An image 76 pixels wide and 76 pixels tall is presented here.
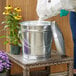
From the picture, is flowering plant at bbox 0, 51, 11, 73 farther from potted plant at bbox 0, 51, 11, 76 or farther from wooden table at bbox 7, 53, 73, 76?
wooden table at bbox 7, 53, 73, 76

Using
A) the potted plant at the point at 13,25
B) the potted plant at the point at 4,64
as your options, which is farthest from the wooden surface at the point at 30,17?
the potted plant at the point at 4,64

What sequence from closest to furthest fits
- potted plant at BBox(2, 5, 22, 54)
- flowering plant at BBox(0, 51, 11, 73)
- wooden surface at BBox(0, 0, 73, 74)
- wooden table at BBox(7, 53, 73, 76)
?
wooden table at BBox(7, 53, 73, 76) → flowering plant at BBox(0, 51, 11, 73) → potted plant at BBox(2, 5, 22, 54) → wooden surface at BBox(0, 0, 73, 74)

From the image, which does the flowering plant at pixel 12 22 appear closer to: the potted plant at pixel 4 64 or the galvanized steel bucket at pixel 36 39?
the potted plant at pixel 4 64

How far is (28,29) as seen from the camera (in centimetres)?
191

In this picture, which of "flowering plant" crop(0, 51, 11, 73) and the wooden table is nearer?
the wooden table

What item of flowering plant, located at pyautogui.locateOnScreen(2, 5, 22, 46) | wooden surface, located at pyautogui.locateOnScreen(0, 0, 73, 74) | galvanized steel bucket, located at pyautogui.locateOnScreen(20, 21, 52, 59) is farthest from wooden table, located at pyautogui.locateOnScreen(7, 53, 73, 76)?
wooden surface, located at pyautogui.locateOnScreen(0, 0, 73, 74)

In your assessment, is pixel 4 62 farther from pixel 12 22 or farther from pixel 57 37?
pixel 57 37

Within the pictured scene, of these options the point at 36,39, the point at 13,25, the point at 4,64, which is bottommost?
the point at 4,64

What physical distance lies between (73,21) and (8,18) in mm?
705

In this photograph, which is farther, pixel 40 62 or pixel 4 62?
pixel 4 62

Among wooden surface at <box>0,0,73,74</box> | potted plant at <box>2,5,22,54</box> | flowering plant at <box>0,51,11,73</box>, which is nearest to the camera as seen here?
flowering plant at <box>0,51,11,73</box>

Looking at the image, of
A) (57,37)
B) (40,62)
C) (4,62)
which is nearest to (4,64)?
(4,62)

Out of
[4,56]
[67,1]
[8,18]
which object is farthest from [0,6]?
[67,1]

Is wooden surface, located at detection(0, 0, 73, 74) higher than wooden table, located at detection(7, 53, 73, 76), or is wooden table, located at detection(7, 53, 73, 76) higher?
wooden surface, located at detection(0, 0, 73, 74)
